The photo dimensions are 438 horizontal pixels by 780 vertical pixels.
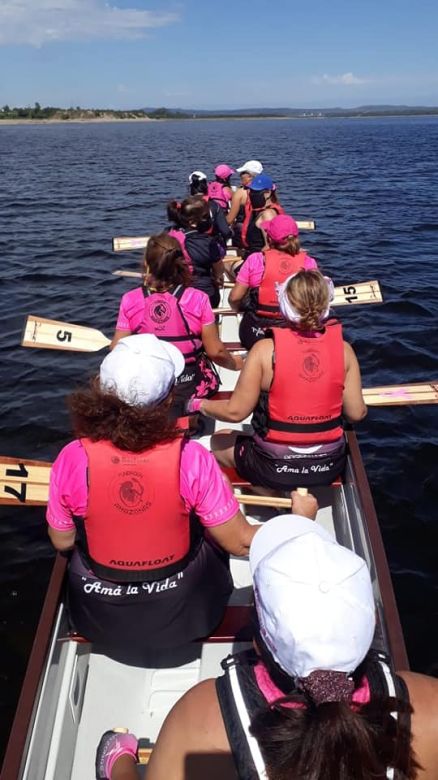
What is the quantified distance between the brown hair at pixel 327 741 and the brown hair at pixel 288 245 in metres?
5.42

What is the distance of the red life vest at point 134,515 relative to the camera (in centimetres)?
278

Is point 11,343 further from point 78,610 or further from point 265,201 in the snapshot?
point 78,610

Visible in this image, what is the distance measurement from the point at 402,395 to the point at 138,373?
13.7ft

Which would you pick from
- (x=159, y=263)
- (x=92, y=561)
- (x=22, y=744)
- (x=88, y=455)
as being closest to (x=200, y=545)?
(x=92, y=561)

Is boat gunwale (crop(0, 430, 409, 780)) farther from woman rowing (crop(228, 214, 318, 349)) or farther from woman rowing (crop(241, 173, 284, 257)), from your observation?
woman rowing (crop(241, 173, 284, 257))

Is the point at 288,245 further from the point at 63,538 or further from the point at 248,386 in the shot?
the point at 63,538

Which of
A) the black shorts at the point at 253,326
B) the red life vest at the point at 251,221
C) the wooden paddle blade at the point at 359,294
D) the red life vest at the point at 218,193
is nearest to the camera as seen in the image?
the black shorts at the point at 253,326

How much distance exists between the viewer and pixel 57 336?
7.64m

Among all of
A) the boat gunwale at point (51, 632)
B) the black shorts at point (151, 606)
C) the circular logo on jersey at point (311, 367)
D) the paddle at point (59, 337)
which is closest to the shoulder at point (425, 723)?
the boat gunwale at point (51, 632)

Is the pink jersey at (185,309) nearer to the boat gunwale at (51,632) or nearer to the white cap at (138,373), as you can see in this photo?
the boat gunwale at (51,632)

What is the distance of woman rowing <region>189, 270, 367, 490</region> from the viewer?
160 inches

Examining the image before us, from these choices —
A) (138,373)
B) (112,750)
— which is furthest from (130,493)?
(112,750)

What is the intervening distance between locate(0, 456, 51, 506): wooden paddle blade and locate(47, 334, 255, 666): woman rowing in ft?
4.47

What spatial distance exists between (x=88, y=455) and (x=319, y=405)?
1.98m
